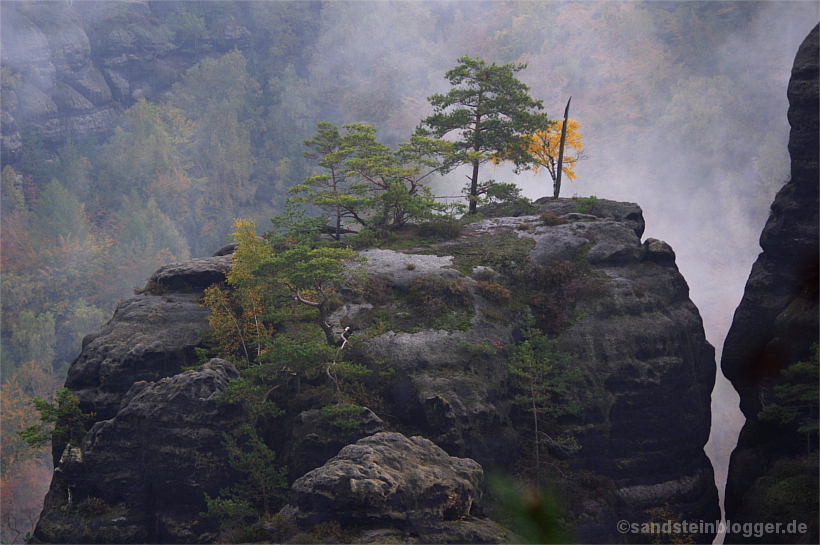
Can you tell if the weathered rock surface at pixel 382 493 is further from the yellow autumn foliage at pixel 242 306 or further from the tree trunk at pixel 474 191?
the tree trunk at pixel 474 191

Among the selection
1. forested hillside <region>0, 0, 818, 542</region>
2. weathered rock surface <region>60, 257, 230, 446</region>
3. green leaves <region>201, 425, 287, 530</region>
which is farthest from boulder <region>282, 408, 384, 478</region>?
forested hillside <region>0, 0, 818, 542</region>

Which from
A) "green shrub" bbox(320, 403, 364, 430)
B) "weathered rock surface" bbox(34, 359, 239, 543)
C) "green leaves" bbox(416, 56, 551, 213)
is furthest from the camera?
"green leaves" bbox(416, 56, 551, 213)

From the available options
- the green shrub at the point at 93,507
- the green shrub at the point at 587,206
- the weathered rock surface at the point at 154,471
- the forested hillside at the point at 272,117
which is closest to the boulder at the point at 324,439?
the weathered rock surface at the point at 154,471

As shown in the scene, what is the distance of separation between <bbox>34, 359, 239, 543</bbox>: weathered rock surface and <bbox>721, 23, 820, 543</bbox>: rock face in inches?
900

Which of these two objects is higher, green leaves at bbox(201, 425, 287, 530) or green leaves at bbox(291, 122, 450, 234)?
green leaves at bbox(291, 122, 450, 234)

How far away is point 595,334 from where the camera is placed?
28.7 m

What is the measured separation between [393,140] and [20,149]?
5885cm

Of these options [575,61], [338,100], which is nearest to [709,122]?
[575,61]

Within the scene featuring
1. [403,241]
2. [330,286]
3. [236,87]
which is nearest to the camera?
[330,286]

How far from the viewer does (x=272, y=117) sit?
11181cm

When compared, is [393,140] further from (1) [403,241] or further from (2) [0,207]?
(1) [403,241]

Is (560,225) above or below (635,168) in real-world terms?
below

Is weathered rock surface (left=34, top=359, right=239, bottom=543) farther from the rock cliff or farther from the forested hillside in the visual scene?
the forested hillside

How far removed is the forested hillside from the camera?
84812 millimetres
